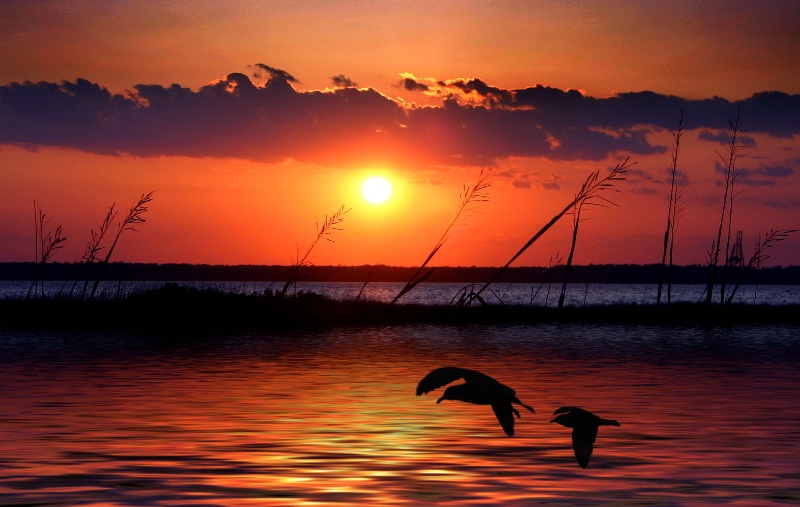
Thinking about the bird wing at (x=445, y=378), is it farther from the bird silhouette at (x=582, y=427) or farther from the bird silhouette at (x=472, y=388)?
the bird silhouette at (x=582, y=427)

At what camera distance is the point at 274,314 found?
31141mm

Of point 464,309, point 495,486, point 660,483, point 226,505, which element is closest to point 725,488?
point 660,483

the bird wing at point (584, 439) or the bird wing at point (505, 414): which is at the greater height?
the bird wing at point (505, 414)

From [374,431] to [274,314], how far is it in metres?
20.8

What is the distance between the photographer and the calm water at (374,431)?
7633 mm

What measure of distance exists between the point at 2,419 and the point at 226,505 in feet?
17.6

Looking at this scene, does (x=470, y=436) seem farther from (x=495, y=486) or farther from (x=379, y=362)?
(x=379, y=362)

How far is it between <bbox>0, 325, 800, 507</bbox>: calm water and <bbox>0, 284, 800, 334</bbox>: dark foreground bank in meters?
7.79

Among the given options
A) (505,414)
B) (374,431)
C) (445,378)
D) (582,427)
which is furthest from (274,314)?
(445,378)

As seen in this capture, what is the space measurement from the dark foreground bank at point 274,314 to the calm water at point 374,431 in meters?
7.79

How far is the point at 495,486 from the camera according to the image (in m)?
7.82

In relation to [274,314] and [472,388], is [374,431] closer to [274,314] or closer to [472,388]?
[472,388]

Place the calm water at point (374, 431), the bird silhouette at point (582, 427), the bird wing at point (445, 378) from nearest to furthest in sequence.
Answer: the bird wing at point (445, 378), the bird silhouette at point (582, 427), the calm water at point (374, 431)

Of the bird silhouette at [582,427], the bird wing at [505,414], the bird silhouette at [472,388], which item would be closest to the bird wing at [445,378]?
the bird silhouette at [472,388]
